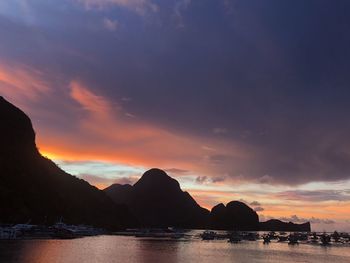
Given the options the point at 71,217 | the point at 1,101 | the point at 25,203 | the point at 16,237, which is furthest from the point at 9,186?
the point at 71,217

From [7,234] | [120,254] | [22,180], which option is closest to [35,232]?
[7,234]

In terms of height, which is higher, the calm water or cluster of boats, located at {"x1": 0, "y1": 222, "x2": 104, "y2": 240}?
cluster of boats, located at {"x1": 0, "y1": 222, "x2": 104, "y2": 240}

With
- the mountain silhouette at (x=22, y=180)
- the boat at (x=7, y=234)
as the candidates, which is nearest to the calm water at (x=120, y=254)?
the boat at (x=7, y=234)

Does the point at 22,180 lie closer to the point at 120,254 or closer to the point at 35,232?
the point at 35,232

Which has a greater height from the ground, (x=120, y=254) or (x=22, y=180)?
(x=22, y=180)

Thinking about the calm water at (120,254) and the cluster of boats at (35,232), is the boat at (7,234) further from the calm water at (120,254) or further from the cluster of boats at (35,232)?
the calm water at (120,254)

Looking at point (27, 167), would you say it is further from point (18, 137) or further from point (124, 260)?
point (124, 260)

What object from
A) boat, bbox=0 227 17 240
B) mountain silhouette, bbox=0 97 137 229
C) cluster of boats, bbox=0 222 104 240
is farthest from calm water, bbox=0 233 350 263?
mountain silhouette, bbox=0 97 137 229

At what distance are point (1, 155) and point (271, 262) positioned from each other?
10078cm

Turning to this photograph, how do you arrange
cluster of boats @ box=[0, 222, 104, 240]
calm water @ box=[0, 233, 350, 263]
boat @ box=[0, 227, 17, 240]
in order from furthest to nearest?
cluster of boats @ box=[0, 222, 104, 240]
boat @ box=[0, 227, 17, 240]
calm water @ box=[0, 233, 350, 263]

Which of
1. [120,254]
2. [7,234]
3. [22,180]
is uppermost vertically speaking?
[22,180]

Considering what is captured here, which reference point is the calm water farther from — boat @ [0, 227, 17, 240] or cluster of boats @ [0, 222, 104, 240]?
cluster of boats @ [0, 222, 104, 240]

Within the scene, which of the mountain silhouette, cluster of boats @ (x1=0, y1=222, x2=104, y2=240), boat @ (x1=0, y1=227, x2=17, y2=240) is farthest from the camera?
the mountain silhouette

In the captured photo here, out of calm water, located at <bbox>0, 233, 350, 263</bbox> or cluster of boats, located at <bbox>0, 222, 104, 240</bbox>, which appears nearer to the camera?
calm water, located at <bbox>0, 233, 350, 263</bbox>
